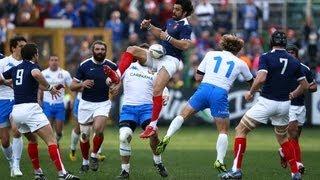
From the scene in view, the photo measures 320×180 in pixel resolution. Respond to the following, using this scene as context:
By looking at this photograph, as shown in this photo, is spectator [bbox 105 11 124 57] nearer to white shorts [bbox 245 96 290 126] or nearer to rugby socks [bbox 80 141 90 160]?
rugby socks [bbox 80 141 90 160]

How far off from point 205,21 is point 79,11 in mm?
5040

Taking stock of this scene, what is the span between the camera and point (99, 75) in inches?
723

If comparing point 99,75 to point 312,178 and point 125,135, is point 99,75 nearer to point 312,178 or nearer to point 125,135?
point 125,135

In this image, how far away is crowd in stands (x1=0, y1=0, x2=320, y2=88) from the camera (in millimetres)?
34500

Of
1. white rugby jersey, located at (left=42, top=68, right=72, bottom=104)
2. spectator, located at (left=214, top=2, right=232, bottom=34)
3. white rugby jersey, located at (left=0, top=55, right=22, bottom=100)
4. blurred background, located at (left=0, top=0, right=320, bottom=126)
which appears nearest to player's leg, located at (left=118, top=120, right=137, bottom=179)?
white rugby jersey, located at (left=0, top=55, right=22, bottom=100)

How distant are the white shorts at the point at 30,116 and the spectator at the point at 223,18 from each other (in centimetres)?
1969

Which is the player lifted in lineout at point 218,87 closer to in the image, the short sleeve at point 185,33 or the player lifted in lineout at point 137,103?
the short sleeve at point 185,33

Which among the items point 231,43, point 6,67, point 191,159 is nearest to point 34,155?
point 6,67

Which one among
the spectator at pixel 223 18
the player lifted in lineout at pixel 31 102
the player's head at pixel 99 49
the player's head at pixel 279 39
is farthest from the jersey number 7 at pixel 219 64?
the spectator at pixel 223 18

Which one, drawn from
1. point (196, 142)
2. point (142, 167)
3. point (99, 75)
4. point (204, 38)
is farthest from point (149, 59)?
point (204, 38)

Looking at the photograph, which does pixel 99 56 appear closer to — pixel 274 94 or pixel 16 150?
pixel 16 150

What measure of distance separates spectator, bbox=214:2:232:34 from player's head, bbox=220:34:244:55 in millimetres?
18527

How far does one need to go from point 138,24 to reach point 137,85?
1871cm

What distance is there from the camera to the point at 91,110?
18.5 metres
